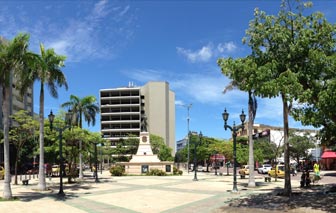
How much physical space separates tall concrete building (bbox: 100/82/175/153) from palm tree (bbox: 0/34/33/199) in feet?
337

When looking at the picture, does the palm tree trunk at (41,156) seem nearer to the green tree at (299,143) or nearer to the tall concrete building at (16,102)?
the tall concrete building at (16,102)

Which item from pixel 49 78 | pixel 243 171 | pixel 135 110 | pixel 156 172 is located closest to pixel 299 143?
pixel 243 171

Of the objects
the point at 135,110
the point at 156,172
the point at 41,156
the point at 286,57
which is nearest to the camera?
the point at 286,57

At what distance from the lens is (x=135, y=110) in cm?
13150

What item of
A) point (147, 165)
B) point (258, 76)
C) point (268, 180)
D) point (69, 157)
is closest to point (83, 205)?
point (258, 76)

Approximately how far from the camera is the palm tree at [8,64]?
21.7 meters

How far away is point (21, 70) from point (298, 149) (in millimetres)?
56312

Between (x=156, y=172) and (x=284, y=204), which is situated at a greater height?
(x=284, y=204)

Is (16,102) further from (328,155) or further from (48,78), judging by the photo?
(328,155)

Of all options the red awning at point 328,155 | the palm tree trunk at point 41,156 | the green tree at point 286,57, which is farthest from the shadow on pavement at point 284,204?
the red awning at point 328,155

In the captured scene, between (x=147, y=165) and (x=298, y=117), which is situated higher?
(x=298, y=117)

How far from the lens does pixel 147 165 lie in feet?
177

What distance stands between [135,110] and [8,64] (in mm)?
109455

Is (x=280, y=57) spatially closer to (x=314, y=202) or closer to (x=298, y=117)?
(x=298, y=117)
